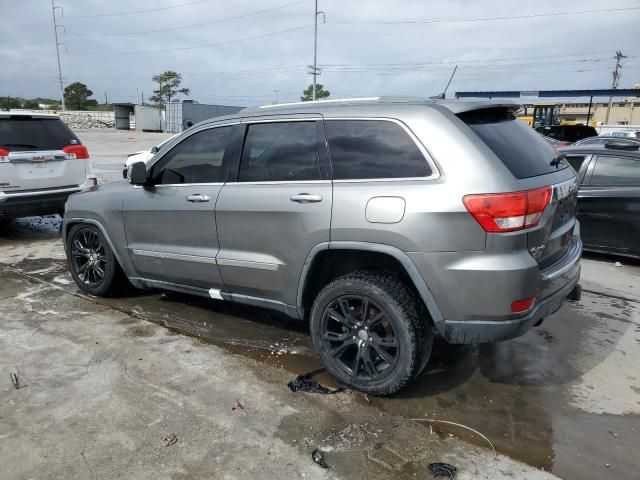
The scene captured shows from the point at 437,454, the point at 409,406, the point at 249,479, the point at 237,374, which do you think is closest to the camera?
the point at 249,479

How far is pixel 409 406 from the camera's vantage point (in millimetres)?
3156

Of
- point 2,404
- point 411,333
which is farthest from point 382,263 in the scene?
point 2,404

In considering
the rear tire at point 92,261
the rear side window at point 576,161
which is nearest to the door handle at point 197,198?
the rear tire at point 92,261

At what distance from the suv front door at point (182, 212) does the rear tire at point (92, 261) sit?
445 millimetres

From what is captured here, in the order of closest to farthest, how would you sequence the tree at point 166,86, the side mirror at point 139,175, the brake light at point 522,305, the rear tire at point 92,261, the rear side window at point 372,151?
the brake light at point 522,305 → the rear side window at point 372,151 → the side mirror at point 139,175 → the rear tire at point 92,261 → the tree at point 166,86

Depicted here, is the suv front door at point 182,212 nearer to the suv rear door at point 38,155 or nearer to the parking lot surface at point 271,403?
the parking lot surface at point 271,403

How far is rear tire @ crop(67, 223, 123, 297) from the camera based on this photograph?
478cm

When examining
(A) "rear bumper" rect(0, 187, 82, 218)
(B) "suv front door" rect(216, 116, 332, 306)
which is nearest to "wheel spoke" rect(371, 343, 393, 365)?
(B) "suv front door" rect(216, 116, 332, 306)

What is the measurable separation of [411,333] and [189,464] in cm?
141

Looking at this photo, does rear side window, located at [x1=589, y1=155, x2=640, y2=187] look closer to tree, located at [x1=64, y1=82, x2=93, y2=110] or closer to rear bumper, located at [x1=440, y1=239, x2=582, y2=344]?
rear bumper, located at [x1=440, y1=239, x2=582, y2=344]

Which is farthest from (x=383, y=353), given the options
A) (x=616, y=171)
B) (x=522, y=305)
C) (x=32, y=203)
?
(x=32, y=203)

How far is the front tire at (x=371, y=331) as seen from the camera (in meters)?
3.03

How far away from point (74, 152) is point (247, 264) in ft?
15.9

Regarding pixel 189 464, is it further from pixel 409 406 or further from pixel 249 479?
pixel 409 406
